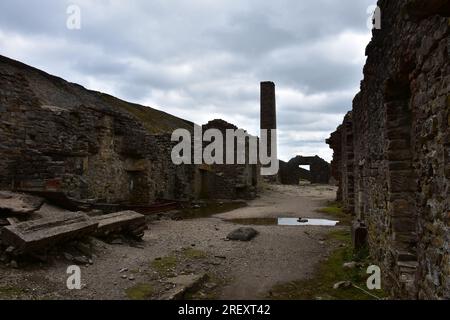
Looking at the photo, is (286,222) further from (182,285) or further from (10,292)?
(10,292)

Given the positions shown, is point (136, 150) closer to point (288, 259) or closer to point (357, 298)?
point (288, 259)

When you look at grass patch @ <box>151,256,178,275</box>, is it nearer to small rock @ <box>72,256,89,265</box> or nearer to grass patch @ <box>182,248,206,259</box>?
grass patch @ <box>182,248,206,259</box>

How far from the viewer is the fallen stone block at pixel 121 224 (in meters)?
8.09

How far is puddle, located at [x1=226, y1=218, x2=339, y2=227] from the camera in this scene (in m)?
12.5

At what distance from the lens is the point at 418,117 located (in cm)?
393

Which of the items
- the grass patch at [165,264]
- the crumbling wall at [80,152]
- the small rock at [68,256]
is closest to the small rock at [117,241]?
the grass patch at [165,264]

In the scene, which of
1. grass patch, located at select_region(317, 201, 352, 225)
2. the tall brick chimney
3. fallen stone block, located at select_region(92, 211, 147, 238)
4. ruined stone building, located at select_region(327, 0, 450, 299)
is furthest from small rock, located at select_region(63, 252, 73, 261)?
the tall brick chimney

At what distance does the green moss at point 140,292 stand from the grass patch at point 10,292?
1397 mm

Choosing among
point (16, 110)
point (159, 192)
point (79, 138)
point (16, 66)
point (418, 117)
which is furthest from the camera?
point (16, 66)

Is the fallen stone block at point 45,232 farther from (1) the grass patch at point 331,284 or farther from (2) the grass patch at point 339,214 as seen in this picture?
(2) the grass patch at point 339,214

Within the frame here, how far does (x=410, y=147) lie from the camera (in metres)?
5.08

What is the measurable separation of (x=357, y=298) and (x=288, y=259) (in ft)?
8.02

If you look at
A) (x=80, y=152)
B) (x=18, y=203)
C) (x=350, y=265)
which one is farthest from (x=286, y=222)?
(x=18, y=203)
